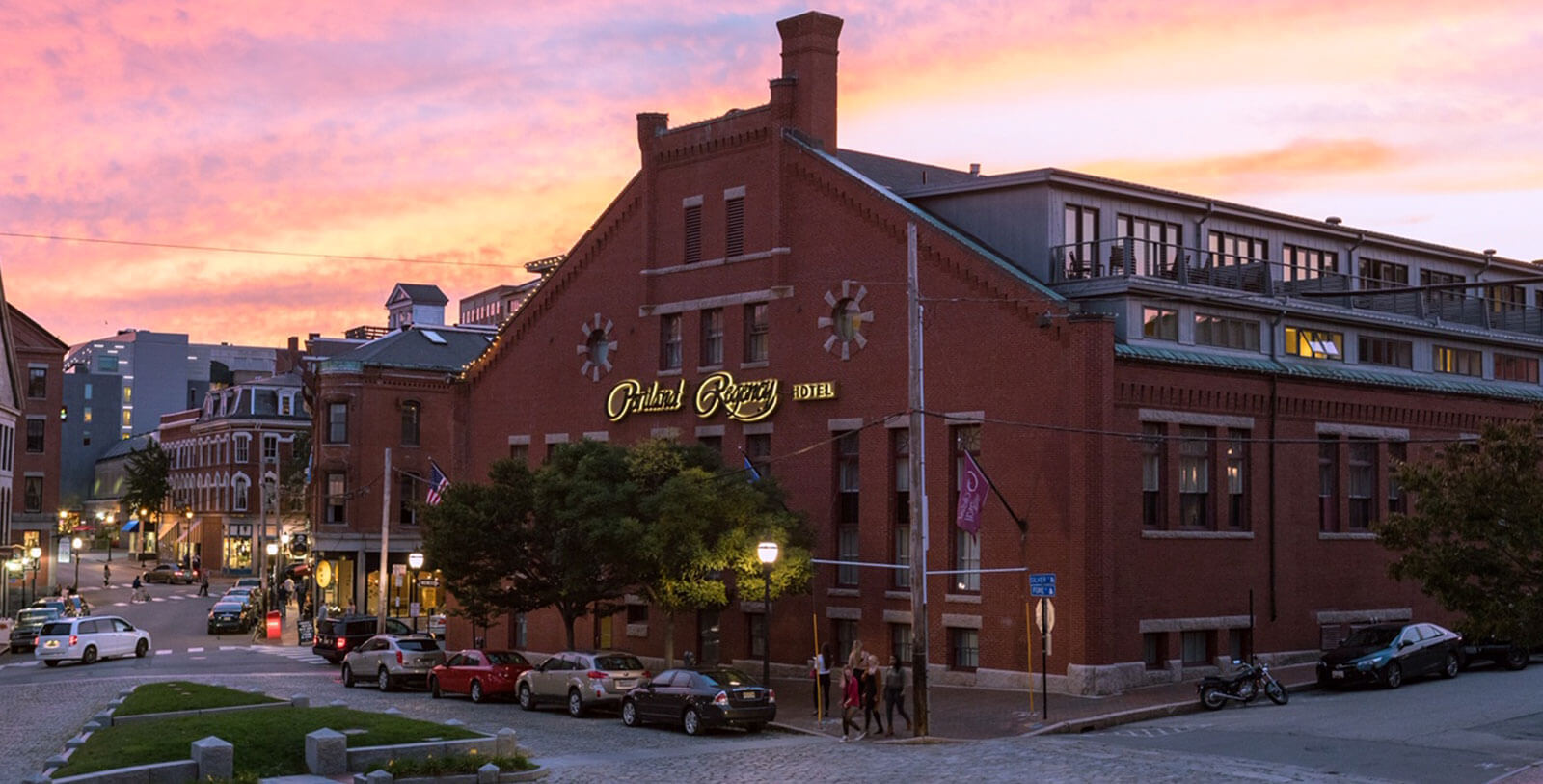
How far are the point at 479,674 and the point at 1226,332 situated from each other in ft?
77.4

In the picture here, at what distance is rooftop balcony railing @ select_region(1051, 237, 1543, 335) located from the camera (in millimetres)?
47156

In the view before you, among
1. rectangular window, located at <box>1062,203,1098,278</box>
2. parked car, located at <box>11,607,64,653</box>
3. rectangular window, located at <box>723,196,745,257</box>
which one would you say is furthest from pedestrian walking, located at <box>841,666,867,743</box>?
parked car, located at <box>11,607,64,653</box>

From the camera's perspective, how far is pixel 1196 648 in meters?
45.4

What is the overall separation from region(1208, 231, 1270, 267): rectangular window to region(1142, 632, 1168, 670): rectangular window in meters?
12.4

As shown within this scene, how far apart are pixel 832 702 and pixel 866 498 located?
26.2ft

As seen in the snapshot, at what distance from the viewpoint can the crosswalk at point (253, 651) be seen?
61.6m

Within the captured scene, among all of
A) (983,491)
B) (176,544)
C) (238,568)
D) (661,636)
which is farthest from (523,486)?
(176,544)

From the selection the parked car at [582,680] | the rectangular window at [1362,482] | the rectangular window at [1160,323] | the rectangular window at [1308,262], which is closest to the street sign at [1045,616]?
the parked car at [582,680]

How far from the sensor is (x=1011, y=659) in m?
42.9

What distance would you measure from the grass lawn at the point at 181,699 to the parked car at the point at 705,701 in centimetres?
891

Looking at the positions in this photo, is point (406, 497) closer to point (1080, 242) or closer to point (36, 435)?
point (36, 435)

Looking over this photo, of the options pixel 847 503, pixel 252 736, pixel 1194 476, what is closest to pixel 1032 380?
pixel 1194 476

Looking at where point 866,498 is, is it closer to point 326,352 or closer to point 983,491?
point 983,491

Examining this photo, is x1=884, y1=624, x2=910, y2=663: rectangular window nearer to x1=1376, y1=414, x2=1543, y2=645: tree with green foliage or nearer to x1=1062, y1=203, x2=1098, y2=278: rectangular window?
x1=1062, y1=203, x2=1098, y2=278: rectangular window
